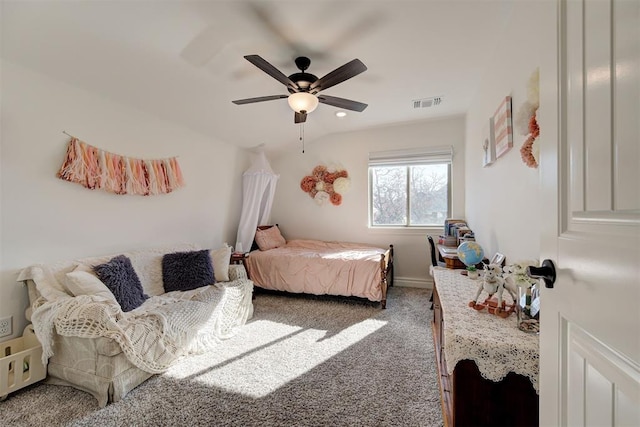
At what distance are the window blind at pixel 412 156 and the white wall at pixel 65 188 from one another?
282 cm

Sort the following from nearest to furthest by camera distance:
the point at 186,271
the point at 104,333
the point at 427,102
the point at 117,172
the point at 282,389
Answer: the point at 104,333 → the point at 282,389 → the point at 117,172 → the point at 186,271 → the point at 427,102

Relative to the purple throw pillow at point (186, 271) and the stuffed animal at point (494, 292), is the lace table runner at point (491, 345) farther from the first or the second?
the purple throw pillow at point (186, 271)

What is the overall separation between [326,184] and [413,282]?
2.22 m

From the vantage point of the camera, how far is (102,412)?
5.44 feet

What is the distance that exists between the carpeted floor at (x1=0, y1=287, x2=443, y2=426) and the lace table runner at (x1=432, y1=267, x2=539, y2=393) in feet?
2.30

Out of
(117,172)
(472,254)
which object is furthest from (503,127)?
(117,172)

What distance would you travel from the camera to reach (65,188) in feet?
7.53

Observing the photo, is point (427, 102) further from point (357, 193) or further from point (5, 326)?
point (5, 326)

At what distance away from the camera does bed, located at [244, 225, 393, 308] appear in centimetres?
336

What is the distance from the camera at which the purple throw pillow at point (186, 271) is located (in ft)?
9.04

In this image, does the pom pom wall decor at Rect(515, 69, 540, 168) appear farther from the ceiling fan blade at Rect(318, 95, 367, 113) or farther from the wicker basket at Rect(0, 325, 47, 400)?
the wicker basket at Rect(0, 325, 47, 400)

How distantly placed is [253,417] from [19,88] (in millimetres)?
2928

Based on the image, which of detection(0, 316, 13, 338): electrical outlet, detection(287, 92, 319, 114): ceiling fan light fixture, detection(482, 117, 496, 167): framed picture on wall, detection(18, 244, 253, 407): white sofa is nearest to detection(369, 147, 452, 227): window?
detection(482, 117, 496, 167): framed picture on wall

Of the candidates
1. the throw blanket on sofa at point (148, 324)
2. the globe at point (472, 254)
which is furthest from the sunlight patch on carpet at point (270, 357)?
the globe at point (472, 254)
